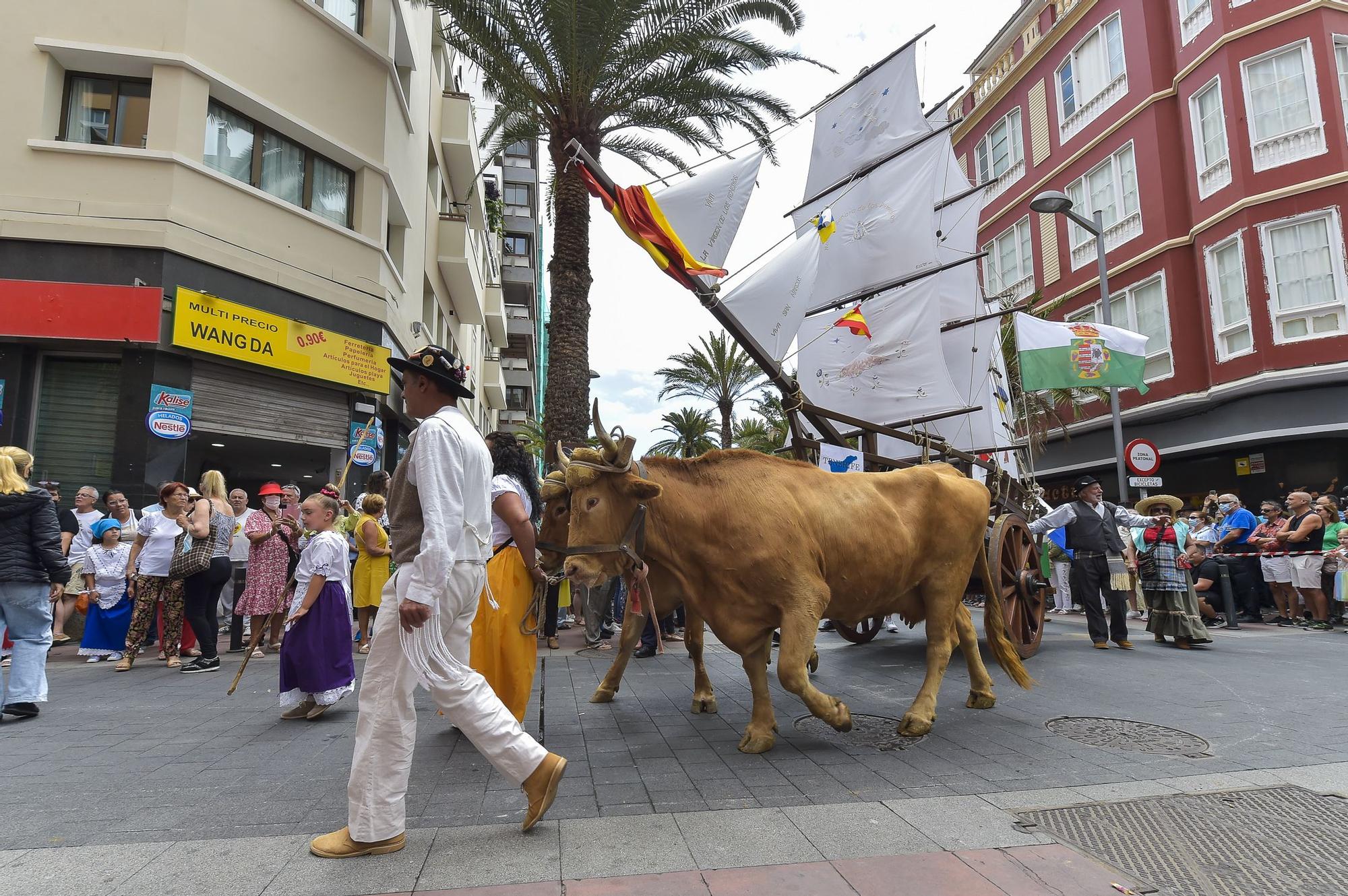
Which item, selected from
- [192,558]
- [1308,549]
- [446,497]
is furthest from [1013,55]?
[446,497]

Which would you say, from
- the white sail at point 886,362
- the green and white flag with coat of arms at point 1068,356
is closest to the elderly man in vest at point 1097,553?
the green and white flag with coat of arms at point 1068,356

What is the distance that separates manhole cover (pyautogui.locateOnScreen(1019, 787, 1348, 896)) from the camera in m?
2.96

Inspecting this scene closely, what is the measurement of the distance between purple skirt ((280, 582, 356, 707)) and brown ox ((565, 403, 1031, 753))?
2409 mm

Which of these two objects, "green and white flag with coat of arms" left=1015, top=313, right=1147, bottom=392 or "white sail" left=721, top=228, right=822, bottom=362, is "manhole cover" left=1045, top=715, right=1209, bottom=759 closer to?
"white sail" left=721, top=228, right=822, bottom=362

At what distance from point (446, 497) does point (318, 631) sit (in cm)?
314


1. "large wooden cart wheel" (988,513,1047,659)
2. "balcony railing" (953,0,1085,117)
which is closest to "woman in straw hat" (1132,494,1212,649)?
"large wooden cart wheel" (988,513,1047,659)

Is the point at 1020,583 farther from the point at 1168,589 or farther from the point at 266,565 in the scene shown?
the point at 266,565

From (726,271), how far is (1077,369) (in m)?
6.51

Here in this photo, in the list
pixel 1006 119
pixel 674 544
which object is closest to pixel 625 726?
pixel 674 544

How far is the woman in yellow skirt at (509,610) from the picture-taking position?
4.62 m

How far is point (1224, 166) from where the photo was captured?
18688 millimetres

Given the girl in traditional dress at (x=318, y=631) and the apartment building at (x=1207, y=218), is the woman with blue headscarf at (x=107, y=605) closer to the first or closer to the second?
the girl in traditional dress at (x=318, y=631)

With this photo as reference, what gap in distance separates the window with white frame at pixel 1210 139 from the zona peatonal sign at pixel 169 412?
22.4 metres

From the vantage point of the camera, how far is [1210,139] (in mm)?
19250
